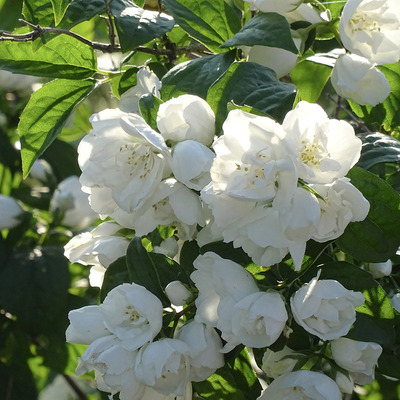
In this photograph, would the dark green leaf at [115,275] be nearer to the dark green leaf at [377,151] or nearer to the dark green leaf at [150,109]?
the dark green leaf at [150,109]

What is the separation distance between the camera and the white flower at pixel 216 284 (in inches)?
26.4

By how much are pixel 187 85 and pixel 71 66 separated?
20 cm

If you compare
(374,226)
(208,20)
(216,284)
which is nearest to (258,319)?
(216,284)

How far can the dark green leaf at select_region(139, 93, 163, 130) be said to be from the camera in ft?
2.46

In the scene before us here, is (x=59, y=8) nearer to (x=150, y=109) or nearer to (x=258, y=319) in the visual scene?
(x=150, y=109)

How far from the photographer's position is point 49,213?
1.44 metres

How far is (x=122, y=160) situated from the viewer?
0.71 metres

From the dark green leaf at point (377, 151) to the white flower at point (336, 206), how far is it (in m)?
0.12

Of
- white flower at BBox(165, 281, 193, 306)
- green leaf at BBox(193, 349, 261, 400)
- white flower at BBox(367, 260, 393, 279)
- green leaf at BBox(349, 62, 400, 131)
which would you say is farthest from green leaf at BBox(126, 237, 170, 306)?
green leaf at BBox(349, 62, 400, 131)

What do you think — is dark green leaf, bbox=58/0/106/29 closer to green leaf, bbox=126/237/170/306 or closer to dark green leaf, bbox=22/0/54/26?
dark green leaf, bbox=22/0/54/26

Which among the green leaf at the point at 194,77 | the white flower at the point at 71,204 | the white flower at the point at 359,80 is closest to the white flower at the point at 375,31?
the white flower at the point at 359,80

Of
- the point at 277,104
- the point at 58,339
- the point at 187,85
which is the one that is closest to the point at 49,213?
the point at 58,339

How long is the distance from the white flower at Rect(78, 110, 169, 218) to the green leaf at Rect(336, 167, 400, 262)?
0.61 feet

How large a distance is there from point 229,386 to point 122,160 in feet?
0.87
